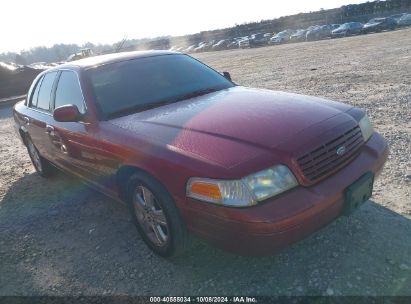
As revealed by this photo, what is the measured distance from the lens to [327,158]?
2.52 metres

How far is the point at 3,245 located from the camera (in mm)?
3746

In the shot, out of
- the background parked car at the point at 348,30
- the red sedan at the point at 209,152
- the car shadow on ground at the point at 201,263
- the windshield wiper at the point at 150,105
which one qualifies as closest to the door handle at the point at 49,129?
the red sedan at the point at 209,152

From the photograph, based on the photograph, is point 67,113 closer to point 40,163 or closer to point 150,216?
point 150,216

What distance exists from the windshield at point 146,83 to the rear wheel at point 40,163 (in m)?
2.17

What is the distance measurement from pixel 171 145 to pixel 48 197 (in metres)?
2.88

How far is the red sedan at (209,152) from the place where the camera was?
2.31 m

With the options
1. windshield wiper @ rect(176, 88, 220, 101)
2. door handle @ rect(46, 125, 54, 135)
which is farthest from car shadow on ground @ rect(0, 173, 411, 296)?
windshield wiper @ rect(176, 88, 220, 101)

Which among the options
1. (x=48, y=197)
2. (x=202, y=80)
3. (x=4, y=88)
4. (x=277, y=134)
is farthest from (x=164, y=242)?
(x=4, y=88)

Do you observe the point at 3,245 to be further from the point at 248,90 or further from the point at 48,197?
the point at 248,90

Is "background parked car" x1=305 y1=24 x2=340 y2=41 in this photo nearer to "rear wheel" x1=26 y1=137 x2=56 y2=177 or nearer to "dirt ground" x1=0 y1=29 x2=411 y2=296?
"dirt ground" x1=0 y1=29 x2=411 y2=296

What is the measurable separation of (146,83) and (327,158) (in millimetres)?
2003

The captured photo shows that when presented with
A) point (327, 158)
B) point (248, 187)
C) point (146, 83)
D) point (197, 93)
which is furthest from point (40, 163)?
point (327, 158)

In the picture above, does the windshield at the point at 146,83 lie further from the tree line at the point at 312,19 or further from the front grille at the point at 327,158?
the tree line at the point at 312,19

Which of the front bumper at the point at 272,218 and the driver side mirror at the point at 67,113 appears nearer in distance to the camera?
the front bumper at the point at 272,218
